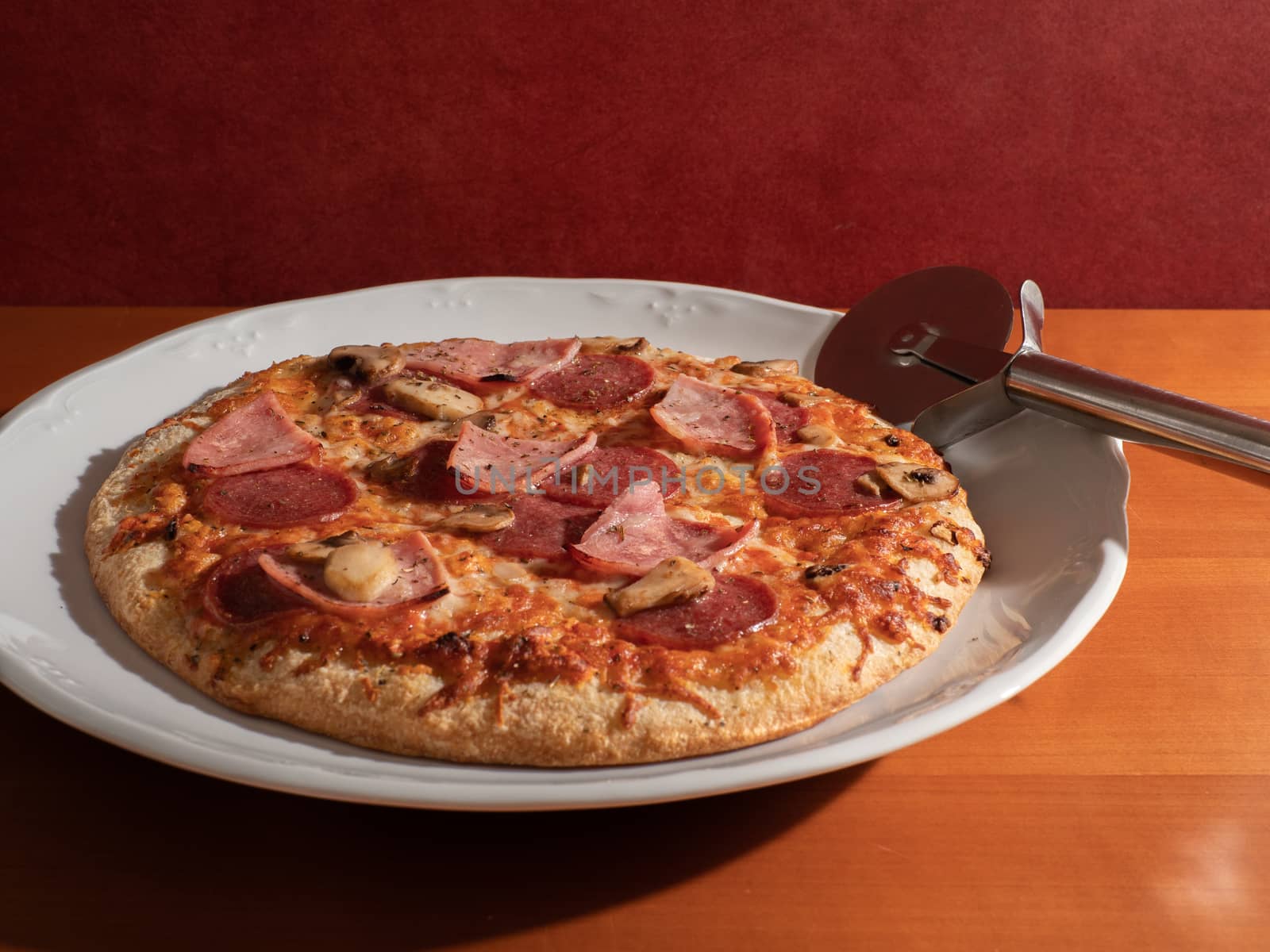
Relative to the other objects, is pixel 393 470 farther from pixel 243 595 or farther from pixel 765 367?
pixel 765 367

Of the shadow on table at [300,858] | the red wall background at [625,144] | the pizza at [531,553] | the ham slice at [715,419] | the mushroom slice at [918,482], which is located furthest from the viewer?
the red wall background at [625,144]

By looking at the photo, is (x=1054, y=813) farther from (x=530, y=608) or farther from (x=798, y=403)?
(x=798, y=403)

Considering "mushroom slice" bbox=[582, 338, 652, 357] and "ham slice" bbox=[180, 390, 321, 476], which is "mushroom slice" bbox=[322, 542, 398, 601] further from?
"mushroom slice" bbox=[582, 338, 652, 357]

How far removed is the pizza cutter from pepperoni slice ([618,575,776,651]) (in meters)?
0.78

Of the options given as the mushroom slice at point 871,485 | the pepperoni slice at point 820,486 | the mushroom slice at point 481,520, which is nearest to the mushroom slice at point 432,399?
the mushroom slice at point 481,520

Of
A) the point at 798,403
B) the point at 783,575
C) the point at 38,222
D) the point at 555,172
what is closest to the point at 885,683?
the point at 783,575

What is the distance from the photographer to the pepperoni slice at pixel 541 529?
1747 millimetres

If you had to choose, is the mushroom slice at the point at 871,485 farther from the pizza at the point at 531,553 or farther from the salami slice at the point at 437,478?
the salami slice at the point at 437,478

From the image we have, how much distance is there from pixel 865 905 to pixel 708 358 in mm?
1627

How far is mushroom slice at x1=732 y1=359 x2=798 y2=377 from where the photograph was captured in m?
2.43

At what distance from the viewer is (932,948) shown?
1242 mm

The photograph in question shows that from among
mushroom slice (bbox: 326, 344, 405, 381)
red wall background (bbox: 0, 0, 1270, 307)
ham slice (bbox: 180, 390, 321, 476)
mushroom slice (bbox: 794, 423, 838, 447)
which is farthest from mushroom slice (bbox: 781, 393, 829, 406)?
red wall background (bbox: 0, 0, 1270, 307)

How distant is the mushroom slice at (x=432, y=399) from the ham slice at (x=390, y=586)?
0.52 meters

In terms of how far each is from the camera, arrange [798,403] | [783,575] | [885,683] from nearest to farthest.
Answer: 1. [885,683]
2. [783,575]
3. [798,403]
